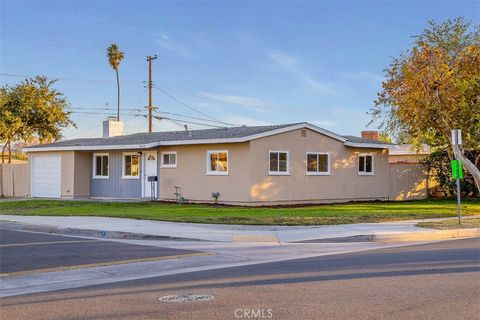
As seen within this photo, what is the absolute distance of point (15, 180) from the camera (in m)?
34.2

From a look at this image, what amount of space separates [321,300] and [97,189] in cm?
2509

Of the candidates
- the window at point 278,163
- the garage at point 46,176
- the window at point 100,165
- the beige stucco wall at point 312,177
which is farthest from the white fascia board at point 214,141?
the window at point 100,165

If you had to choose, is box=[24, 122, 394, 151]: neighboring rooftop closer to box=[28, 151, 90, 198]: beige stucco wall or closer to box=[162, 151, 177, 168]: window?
box=[28, 151, 90, 198]: beige stucco wall

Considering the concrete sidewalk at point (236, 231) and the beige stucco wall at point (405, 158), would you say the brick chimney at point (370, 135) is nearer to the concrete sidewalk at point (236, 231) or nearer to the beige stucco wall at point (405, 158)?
the beige stucco wall at point (405, 158)

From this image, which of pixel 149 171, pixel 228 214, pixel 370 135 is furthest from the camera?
pixel 370 135

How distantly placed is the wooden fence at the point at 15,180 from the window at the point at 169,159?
371 inches

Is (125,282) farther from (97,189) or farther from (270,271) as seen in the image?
(97,189)

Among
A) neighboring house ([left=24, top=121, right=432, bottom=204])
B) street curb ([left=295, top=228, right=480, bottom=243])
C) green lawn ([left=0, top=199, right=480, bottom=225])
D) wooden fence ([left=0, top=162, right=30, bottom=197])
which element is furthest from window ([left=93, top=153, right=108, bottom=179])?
street curb ([left=295, top=228, right=480, bottom=243])

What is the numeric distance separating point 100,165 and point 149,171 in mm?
3504

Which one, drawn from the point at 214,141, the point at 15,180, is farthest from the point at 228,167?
the point at 15,180

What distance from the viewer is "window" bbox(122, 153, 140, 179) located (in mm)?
30078

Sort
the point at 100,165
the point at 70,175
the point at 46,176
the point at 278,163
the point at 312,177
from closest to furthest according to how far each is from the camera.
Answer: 1. the point at 278,163
2. the point at 312,177
3. the point at 70,175
4. the point at 100,165
5. the point at 46,176

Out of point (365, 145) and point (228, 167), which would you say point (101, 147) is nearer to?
point (228, 167)

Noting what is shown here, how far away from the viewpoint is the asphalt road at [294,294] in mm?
7125
